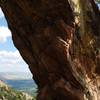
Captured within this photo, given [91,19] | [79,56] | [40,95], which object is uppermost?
[91,19]

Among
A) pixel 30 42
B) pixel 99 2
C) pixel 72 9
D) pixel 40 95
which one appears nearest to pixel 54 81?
pixel 40 95

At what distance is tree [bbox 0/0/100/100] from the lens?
98.3ft

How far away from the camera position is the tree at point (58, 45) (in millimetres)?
29969

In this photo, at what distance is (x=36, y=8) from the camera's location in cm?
3028

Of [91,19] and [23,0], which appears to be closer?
[23,0]

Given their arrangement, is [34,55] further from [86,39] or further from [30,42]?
[86,39]

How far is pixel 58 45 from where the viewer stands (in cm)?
2972

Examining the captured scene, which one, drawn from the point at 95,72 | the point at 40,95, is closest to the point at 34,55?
the point at 40,95

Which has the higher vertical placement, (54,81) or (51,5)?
(51,5)

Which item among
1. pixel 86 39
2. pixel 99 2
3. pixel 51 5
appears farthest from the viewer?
pixel 99 2

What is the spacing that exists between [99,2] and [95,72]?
22.8 ft

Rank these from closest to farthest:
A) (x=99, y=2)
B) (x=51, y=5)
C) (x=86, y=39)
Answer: (x=51, y=5) → (x=86, y=39) → (x=99, y=2)

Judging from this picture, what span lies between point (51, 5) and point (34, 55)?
4244 millimetres

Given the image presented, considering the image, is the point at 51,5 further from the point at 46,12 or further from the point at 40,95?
the point at 40,95
